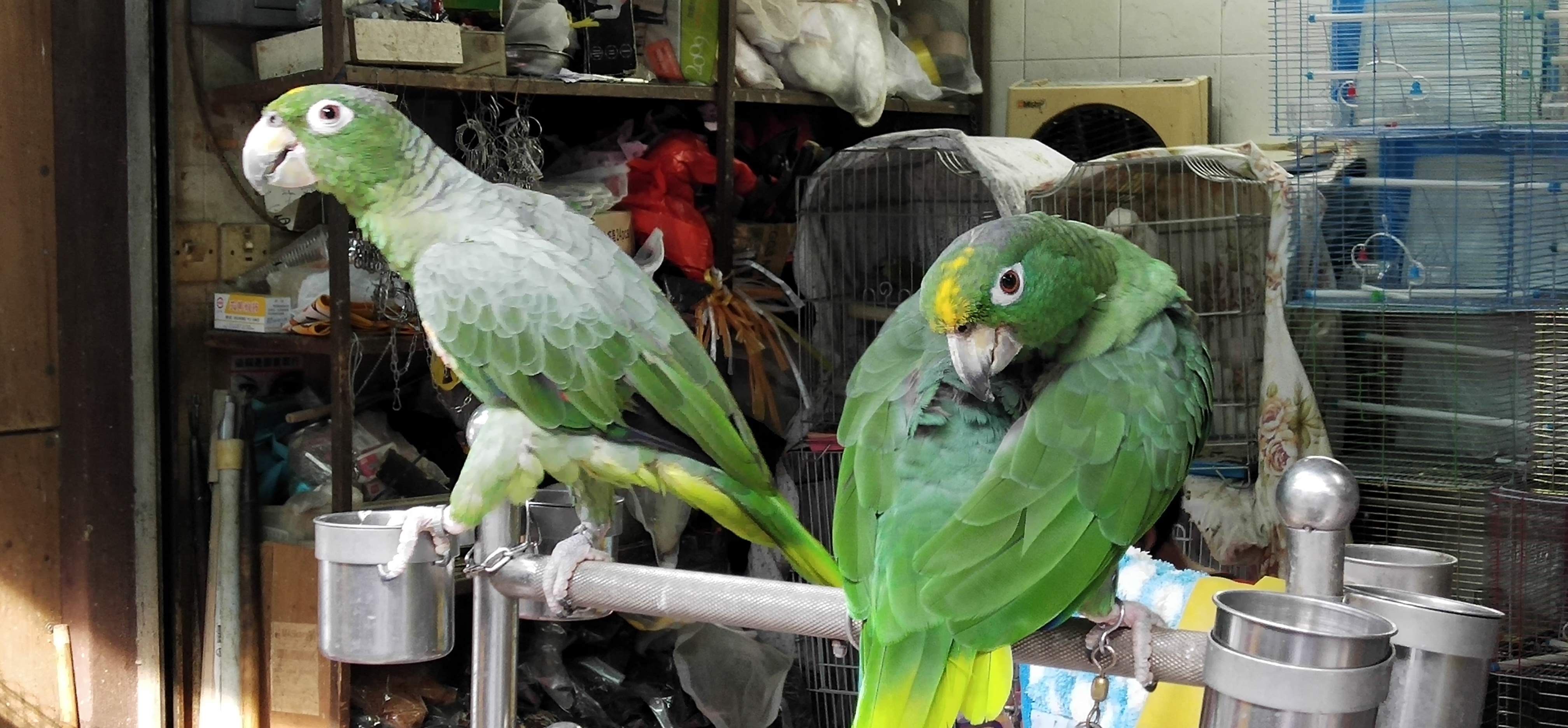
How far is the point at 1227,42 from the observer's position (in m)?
3.69

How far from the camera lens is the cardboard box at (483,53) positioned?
264cm

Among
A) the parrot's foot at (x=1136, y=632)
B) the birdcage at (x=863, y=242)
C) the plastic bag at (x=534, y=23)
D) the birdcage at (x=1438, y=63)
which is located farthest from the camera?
the birdcage at (x=863, y=242)

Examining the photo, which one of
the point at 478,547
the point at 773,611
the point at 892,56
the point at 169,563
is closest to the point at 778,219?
the point at 892,56

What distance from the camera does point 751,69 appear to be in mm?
3242

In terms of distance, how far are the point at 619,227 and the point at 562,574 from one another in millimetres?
1858

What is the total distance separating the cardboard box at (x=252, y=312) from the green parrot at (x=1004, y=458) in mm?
1812

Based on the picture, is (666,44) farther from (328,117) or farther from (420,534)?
(420,534)

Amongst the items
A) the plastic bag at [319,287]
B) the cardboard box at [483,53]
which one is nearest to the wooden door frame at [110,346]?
the plastic bag at [319,287]

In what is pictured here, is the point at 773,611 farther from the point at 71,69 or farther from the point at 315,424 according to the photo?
the point at 71,69

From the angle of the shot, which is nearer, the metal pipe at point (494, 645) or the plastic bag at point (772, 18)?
the metal pipe at point (494, 645)

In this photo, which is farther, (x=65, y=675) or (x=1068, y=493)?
(x=65, y=675)

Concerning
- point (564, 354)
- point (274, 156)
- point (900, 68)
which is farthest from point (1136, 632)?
point (900, 68)

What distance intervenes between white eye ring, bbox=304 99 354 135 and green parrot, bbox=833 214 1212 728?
0.88 m

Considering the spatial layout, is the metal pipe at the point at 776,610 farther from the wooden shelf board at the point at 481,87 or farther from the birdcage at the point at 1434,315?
the birdcage at the point at 1434,315
